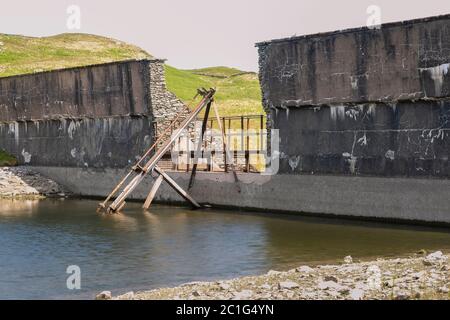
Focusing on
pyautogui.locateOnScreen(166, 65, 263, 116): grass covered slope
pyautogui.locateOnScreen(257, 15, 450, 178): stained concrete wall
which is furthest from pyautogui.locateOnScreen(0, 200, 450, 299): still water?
pyautogui.locateOnScreen(166, 65, 263, 116): grass covered slope

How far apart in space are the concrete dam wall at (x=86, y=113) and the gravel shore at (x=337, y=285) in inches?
743

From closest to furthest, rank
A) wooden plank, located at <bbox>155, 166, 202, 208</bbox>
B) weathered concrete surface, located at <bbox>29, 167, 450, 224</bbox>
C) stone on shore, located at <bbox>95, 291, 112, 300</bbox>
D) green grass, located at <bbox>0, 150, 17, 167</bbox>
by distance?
stone on shore, located at <bbox>95, 291, 112, 300</bbox> → weathered concrete surface, located at <bbox>29, 167, 450, 224</bbox> → wooden plank, located at <bbox>155, 166, 202, 208</bbox> → green grass, located at <bbox>0, 150, 17, 167</bbox>

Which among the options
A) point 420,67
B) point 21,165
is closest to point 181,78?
point 21,165

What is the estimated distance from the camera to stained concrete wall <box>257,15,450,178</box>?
25266 millimetres

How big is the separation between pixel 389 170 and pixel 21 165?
24.5 m

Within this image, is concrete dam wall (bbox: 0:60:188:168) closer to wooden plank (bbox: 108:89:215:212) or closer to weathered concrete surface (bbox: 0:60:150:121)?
weathered concrete surface (bbox: 0:60:150:121)

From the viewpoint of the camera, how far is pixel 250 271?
18.4m

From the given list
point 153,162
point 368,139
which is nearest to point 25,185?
point 153,162

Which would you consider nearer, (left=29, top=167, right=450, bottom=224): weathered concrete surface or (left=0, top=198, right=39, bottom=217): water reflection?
(left=29, top=167, right=450, bottom=224): weathered concrete surface

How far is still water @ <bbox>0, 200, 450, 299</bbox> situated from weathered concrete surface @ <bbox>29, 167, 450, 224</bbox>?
0.66 metres

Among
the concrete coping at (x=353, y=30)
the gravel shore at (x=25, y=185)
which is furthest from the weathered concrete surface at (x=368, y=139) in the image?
the gravel shore at (x=25, y=185)

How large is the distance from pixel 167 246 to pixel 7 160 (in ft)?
81.9

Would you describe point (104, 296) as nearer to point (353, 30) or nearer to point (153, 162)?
point (353, 30)

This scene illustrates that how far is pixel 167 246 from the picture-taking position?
22703 millimetres
